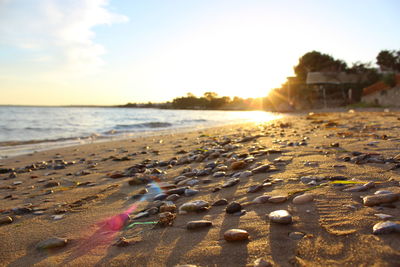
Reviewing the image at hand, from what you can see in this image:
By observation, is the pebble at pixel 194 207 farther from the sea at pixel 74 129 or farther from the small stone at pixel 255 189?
the sea at pixel 74 129

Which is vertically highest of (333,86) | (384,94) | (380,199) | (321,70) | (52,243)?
(321,70)

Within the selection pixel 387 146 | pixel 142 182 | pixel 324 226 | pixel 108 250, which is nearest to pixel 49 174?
pixel 142 182

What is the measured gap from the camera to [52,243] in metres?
1.70

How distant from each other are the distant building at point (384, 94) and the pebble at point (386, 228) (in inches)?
961

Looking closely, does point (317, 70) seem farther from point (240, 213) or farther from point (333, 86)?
point (240, 213)

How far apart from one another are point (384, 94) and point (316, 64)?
21927 millimetres

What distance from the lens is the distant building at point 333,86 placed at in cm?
3328

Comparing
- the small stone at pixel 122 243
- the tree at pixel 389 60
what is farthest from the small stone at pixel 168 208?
the tree at pixel 389 60

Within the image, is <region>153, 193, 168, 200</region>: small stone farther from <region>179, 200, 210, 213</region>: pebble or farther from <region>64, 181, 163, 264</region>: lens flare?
<region>179, 200, 210, 213</region>: pebble

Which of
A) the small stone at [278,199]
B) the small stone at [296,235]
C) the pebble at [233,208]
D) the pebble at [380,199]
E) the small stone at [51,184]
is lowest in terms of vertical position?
the small stone at [51,184]

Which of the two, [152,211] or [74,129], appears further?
[74,129]

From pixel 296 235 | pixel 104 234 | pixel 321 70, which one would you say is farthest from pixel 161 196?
pixel 321 70

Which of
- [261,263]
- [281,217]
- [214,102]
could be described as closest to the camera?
[261,263]

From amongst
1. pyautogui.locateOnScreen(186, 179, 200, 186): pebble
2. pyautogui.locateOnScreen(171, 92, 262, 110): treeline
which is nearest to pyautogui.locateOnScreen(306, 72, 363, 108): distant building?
pyautogui.locateOnScreen(171, 92, 262, 110): treeline
